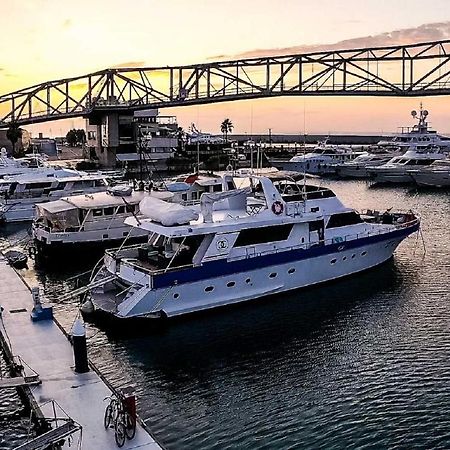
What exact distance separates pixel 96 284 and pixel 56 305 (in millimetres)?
3274

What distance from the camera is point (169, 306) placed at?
24375mm

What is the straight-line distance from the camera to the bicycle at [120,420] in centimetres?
1446

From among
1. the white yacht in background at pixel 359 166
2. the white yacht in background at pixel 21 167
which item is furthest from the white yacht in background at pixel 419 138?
the white yacht in background at pixel 21 167

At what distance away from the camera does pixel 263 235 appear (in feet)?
87.8

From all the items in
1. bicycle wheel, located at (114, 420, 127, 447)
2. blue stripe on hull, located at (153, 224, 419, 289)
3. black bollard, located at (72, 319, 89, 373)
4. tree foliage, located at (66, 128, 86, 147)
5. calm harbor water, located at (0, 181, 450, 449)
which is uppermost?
tree foliage, located at (66, 128, 86, 147)

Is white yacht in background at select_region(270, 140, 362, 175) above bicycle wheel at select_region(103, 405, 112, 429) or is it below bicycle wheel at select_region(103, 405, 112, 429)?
above

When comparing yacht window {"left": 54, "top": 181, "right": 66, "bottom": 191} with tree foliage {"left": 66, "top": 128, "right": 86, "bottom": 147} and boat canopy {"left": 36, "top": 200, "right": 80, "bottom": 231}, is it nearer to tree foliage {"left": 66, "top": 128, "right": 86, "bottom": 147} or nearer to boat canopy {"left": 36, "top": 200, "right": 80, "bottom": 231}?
boat canopy {"left": 36, "top": 200, "right": 80, "bottom": 231}

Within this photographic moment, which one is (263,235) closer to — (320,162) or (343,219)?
(343,219)

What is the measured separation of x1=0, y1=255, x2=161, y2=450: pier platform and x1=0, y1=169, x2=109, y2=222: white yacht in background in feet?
74.1

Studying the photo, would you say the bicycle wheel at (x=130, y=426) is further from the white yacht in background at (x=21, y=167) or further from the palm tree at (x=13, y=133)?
the palm tree at (x=13, y=133)

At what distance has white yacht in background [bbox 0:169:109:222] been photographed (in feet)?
153

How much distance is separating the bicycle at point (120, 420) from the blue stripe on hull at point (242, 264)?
871 centimetres

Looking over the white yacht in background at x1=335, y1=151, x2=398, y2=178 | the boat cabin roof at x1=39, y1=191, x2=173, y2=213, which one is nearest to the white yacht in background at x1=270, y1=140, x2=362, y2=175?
the white yacht in background at x1=335, y1=151, x2=398, y2=178

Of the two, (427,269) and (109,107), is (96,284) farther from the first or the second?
(109,107)
